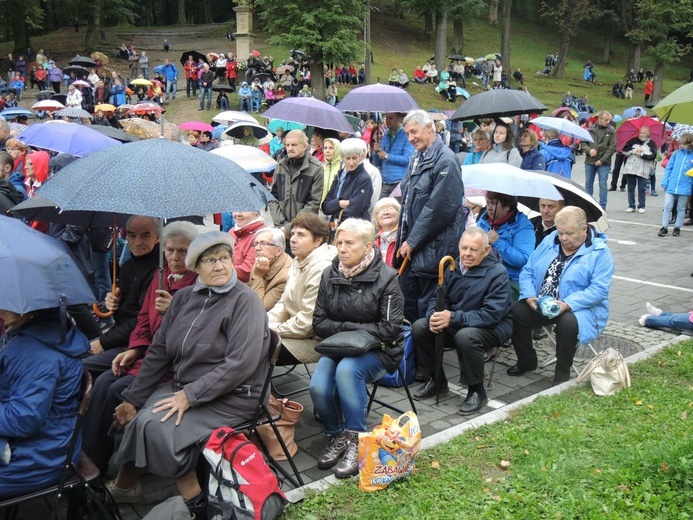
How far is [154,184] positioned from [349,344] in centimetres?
165

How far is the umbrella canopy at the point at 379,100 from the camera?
28.9 ft

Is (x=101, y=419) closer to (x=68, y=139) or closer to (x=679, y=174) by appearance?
(x=68, y=139)

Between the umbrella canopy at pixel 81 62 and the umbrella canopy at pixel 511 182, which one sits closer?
the umbrella canopy at pixel 511 182

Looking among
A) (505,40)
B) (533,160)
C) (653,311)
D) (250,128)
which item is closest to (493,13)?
(505,40)

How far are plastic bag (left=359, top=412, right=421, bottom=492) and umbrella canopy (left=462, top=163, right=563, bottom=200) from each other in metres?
2.55

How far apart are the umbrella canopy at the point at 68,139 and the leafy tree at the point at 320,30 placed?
25.8 metres

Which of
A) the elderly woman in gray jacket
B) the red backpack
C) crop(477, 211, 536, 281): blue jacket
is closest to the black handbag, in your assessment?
the elderly woman in gray jacket

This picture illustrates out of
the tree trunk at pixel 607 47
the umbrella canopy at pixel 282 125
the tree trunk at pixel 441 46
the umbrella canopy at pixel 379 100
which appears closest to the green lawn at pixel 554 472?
the umbrella canopy at pixel 379 100

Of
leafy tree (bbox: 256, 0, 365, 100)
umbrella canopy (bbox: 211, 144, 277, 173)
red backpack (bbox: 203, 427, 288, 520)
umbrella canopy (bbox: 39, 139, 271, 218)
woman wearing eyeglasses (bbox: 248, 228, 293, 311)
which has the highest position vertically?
leafy tree (bbox: 256, 0, 365, 100)

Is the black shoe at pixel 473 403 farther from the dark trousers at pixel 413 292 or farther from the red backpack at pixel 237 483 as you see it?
the red backpack at pixel 237 483

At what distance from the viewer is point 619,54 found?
6081 cm

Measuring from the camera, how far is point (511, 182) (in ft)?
19.0

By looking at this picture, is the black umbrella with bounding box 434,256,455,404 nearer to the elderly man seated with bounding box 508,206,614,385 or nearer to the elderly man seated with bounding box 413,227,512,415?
the elderly man seated with bounding box 413,227,512,415

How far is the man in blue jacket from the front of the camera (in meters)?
8.46
